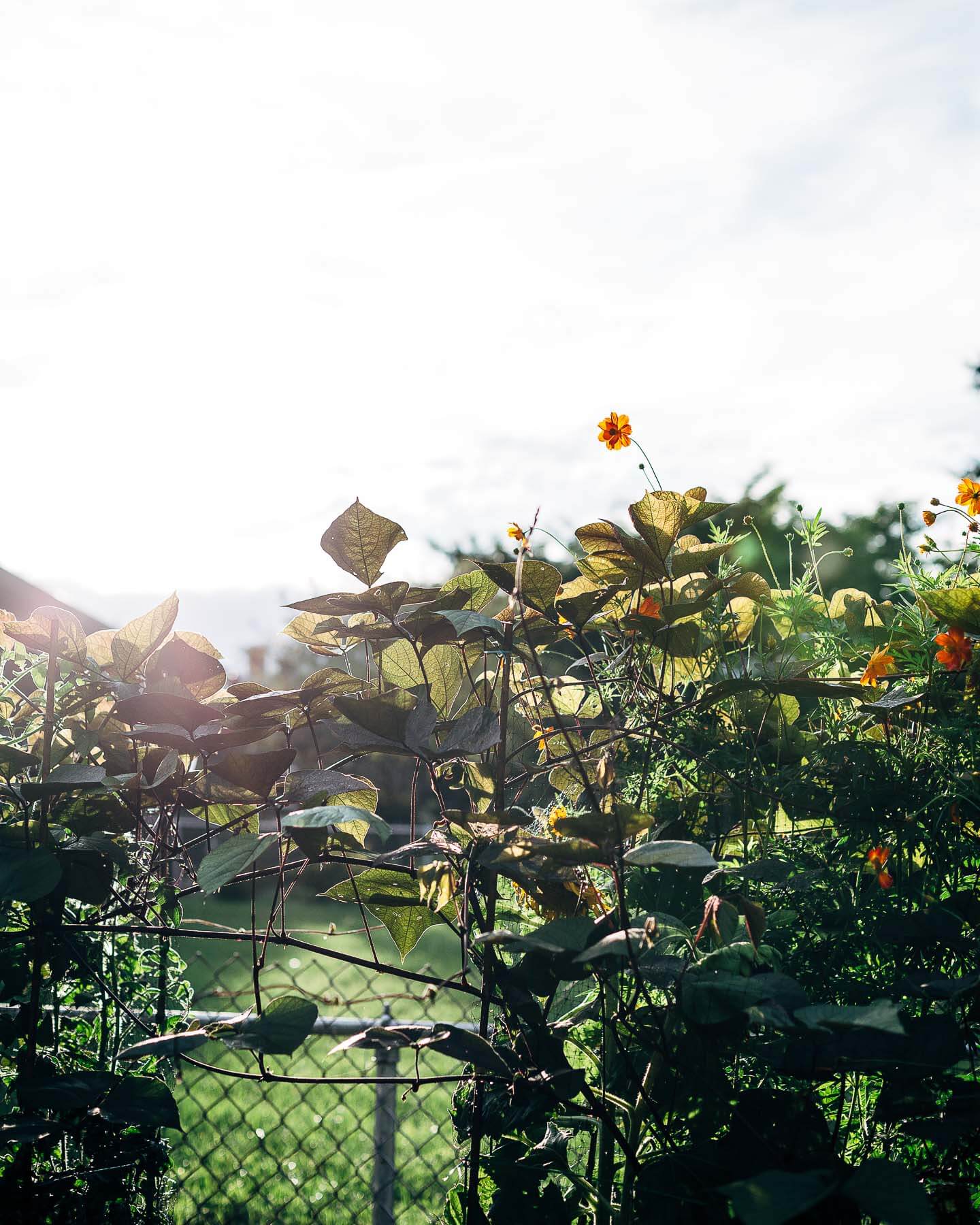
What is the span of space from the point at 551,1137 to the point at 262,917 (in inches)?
245

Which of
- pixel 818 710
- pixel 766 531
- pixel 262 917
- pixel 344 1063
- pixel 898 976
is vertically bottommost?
pixel 344 1063

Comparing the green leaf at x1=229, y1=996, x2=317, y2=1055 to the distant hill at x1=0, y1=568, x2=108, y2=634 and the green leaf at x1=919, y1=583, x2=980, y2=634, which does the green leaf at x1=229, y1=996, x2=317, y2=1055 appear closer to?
the green leaf at x1=919, y1=583, x2=980, y2=634

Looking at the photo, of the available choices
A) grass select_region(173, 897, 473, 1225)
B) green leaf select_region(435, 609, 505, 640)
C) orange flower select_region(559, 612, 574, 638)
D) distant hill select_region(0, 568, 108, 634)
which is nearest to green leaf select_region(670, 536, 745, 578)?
orange flower select_region(559, 612, 574, 638)

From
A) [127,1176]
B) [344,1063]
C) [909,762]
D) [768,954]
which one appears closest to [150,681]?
[127,1176]

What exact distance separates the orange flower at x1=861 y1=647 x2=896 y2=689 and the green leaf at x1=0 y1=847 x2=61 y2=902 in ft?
2.86

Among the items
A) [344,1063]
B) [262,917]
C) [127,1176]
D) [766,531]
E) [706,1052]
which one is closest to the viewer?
[706,1052]

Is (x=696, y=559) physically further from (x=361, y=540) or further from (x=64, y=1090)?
(x=64, y=1090)

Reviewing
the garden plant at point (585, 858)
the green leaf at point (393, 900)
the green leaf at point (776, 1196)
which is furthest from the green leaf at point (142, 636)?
the green leaf at point (776, 1196)

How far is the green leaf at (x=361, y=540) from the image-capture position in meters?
0.98

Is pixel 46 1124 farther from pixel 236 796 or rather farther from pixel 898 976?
pixel 898 976

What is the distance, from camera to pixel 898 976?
39.1 inches

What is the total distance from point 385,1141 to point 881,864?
1144mm

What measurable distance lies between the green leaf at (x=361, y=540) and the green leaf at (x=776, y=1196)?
0.64m

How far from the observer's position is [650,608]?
108 cm
